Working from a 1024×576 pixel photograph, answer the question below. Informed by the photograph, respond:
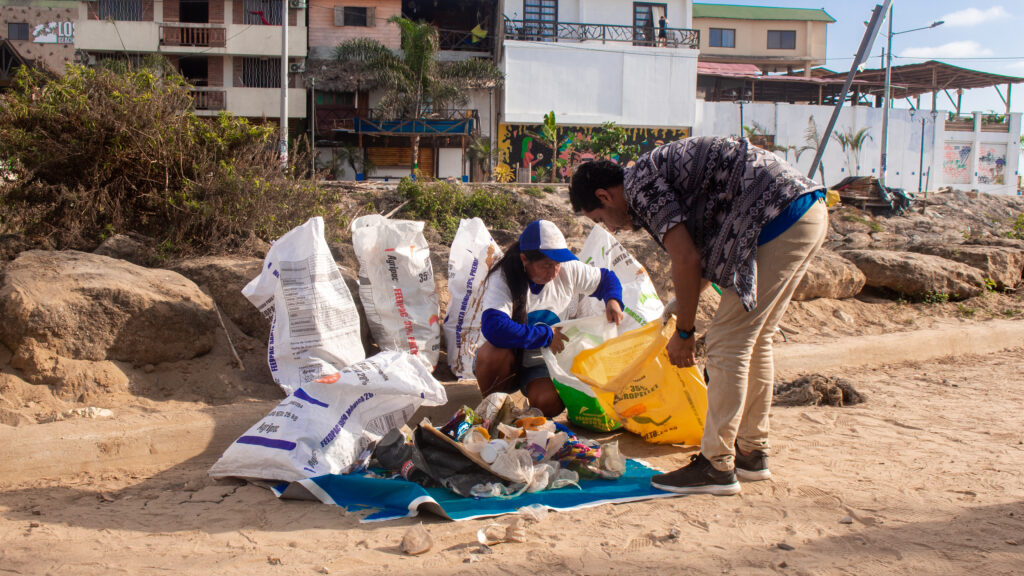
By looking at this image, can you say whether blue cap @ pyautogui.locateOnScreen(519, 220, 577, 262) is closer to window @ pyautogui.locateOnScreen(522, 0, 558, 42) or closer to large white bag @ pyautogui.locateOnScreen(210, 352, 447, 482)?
large white bag @ pyautogui.locateOnScreen(210, 352, 447, 482)

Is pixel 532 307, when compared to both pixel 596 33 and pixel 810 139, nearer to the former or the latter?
pixel 596 33

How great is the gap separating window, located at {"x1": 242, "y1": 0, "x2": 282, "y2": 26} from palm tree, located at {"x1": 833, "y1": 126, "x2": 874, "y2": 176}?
65.6 feet

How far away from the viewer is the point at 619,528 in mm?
2094

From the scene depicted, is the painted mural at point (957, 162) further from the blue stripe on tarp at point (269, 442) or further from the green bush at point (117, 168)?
the blue stripe on tarp at point (269, 442)

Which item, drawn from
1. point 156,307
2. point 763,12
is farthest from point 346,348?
point 763,12

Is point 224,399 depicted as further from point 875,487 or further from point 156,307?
point 875,487

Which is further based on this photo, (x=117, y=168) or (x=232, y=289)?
(x=117, y=168)

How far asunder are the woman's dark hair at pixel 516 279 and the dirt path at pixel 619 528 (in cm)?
85

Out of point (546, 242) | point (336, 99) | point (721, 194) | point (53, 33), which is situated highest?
point (53, 33)

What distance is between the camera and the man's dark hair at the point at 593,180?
237 cm

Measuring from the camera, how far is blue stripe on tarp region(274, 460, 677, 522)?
2205 mm

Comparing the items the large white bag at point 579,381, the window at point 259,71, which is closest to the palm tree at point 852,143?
the window at point 259,71

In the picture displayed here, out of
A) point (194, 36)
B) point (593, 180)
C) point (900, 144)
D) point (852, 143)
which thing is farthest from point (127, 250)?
point (900, 144)

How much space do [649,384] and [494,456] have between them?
829 mm
